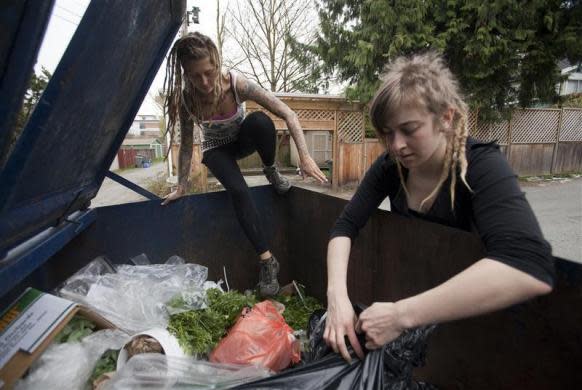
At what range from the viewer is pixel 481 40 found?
7688mm

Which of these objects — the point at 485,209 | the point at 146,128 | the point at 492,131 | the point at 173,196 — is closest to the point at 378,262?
the point at 485,209

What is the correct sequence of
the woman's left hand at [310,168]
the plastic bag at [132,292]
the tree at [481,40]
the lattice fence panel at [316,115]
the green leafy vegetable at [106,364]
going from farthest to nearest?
the lattice fence panel at [316,115] < the tree at [481,40] < the woman's left hand at [310,168] < the plastic bag at [132,292] < the green leafy vegetable at [106,364]

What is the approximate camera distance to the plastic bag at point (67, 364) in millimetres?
1296

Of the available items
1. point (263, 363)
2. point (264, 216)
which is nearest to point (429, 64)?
point (263, 363)

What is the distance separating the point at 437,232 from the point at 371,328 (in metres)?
0.60

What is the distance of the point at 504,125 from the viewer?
10250 mm

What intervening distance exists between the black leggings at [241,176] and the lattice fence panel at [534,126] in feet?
33.7

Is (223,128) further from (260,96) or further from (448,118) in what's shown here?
(448,118)

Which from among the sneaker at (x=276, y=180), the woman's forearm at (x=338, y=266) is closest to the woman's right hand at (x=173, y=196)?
the sneaker at (x=276, y=180)

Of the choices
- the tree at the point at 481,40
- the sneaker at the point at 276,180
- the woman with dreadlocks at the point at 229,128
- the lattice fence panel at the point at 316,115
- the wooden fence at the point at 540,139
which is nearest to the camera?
the woman with dreadlocks at the point at 229,128

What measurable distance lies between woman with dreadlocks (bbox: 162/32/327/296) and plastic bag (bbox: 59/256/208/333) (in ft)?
1.65

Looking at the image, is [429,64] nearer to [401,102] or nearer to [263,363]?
[401,102]

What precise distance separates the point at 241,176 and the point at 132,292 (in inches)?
39.2

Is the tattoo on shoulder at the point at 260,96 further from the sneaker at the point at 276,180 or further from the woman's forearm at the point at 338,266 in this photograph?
the woman's forearm at the point at 338,266
